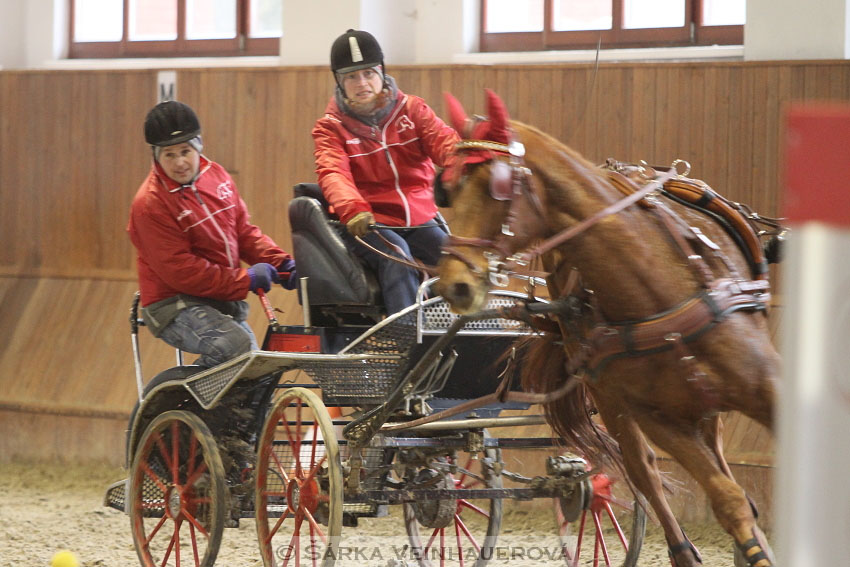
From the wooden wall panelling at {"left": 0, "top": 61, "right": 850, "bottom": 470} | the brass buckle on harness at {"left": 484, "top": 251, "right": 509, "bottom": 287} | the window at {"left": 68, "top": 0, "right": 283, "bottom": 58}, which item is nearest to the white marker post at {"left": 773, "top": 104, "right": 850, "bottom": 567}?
the brass buckle on harness at {"left": 484, "top": 251, "right": 509, "bottom": 287}

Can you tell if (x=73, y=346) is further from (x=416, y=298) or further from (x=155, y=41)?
(x=416, y=298)

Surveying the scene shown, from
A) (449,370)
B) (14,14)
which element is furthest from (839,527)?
(14,14)

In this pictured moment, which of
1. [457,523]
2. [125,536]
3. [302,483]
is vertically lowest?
[125,536]

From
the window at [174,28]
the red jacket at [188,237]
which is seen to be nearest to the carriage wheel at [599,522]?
the red jacket at [188,237]

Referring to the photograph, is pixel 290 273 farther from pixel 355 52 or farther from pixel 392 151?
pixel 355 52

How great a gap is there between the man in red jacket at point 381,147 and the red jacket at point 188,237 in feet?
1.73

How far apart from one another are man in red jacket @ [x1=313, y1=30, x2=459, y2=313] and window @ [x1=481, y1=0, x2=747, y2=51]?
253cm

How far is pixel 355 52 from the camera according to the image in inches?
140

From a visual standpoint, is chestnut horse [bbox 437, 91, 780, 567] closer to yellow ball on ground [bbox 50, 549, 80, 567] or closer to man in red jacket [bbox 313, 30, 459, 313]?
man in red jacket [bbox 313, 30, 459, 313]

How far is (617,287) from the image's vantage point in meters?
2.74

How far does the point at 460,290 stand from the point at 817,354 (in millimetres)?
1469

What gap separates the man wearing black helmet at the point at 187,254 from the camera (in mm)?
3822

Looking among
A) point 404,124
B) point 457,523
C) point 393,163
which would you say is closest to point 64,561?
point 457,523

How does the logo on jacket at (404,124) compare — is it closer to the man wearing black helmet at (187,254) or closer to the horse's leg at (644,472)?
the man wearing black helmet at (187,254)
